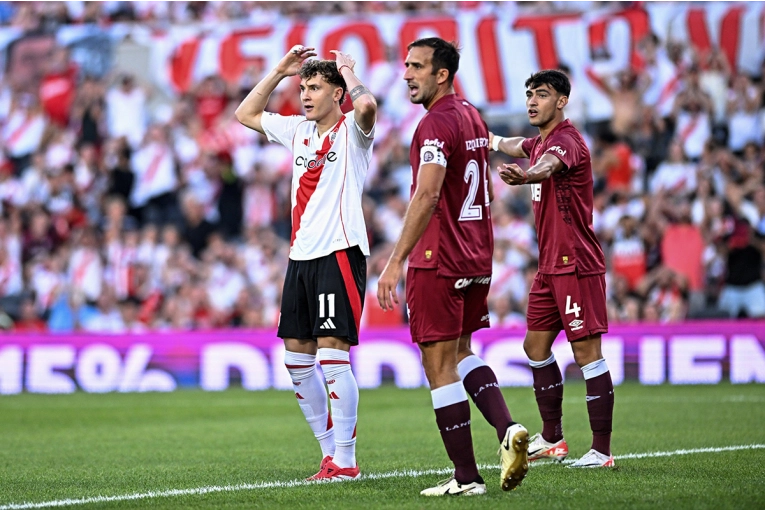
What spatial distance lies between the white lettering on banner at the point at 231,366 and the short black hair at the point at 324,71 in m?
9.29

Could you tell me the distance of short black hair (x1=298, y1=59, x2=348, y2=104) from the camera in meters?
7.64

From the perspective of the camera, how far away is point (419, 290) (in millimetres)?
6547

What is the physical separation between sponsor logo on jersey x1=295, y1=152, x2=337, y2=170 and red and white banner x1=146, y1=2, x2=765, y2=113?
1207 centimetres

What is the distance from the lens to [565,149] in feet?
25.2

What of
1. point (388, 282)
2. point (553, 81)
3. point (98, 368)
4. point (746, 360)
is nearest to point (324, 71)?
point (553, 81)

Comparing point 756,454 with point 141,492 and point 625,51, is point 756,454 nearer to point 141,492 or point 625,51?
point 141,492

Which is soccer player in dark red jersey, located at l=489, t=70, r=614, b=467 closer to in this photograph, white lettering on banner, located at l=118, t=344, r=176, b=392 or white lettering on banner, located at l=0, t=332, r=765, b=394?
white lettering on banner, located at l=0, t=332, r=765, b=394

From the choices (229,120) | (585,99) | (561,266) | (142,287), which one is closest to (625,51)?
(585,99)

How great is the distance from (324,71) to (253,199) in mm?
12246

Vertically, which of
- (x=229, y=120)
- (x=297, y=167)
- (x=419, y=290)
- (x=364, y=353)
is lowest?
(x=364, y=353)

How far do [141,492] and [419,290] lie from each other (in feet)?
7.05

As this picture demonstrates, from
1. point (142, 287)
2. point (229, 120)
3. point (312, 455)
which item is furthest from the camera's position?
point (229, 120)

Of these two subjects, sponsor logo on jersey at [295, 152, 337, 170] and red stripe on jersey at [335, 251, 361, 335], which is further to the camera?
sponsor logo on jersey at [295, 152, 337, 170]

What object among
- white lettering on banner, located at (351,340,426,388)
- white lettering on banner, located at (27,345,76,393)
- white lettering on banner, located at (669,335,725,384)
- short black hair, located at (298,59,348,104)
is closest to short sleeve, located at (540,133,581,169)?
short black hair, located at (298,59,348,104)
